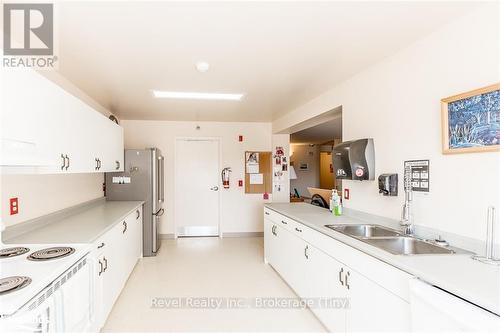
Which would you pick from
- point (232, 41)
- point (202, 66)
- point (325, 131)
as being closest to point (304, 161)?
point (325, 131)

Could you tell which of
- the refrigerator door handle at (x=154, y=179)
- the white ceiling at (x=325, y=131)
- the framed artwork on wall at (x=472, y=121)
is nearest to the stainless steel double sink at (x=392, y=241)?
the framed artwork on wall at (x=472, y=121)

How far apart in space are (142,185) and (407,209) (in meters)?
3.73

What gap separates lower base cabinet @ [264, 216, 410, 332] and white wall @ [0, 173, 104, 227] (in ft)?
8.12

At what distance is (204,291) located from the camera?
3.27 m

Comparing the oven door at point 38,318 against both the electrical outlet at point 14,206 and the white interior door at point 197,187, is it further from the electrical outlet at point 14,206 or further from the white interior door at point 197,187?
the white interior door at point 197,187

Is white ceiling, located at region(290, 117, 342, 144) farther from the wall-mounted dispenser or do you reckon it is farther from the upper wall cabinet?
the upper wall cabinet

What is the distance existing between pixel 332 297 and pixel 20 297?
2040 millimetres

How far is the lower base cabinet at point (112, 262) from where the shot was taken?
2367mm

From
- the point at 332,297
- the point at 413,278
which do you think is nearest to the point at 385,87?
the point at 413,278

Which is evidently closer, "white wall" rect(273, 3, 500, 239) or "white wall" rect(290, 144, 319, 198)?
"white wall" rect(273, 3, 500, 239)

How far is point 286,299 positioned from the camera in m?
3.06

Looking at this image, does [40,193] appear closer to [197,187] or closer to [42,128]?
[42,128]

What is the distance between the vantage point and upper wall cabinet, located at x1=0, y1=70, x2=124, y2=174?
1.59m

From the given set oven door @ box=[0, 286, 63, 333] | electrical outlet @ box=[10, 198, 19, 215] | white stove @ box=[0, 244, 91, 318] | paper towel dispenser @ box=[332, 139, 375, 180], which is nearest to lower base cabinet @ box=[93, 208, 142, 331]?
white stove @ box=[0, 244, 91, 318]
